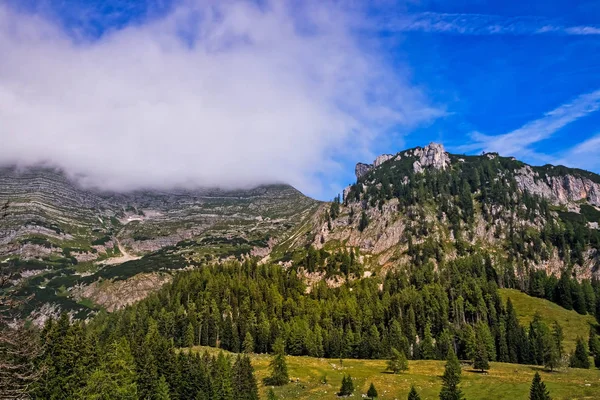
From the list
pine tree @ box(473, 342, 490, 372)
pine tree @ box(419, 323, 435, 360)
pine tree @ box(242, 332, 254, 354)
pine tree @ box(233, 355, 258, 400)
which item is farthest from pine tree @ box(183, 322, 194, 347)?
pine tree @ box(473, 342, 490, 372)

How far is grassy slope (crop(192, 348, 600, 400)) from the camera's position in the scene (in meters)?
91.9

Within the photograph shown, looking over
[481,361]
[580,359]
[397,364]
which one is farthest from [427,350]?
[580,359]

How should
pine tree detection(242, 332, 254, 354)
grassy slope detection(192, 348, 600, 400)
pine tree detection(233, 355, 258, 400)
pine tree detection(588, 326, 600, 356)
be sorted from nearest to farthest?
grassy slope detection(192, 348, 600, 400) → pine tree detection(233, 355, 258, 400) → pine tree detection(588, 326, 600, 356) → pine tree detection(242, 332, 254, 354)

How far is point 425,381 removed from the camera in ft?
354

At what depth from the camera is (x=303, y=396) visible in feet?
319

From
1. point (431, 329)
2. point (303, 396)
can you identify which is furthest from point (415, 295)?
point (303, 396)

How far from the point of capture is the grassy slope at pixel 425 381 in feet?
301

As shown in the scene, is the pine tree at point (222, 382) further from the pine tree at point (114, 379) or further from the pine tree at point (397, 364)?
the pine tree at point (397, 364)

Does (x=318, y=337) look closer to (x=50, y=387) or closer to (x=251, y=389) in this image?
(x=251, y=389)

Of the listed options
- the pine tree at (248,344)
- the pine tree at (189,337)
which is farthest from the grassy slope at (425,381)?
the pine tree at (189,337)

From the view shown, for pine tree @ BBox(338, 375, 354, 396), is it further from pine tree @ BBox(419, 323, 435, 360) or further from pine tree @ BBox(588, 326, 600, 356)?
pine tree @ BBox(588, 326, 600, 356)

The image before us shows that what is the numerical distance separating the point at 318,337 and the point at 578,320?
124131mm

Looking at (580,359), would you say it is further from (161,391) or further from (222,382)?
(161,391)

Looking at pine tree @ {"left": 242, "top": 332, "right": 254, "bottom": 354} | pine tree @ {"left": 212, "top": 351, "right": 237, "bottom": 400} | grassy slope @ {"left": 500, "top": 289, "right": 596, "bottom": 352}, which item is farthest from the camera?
grassy slope @ {"left": 500, "top": 289, "right": 596, "bottom": 352}
